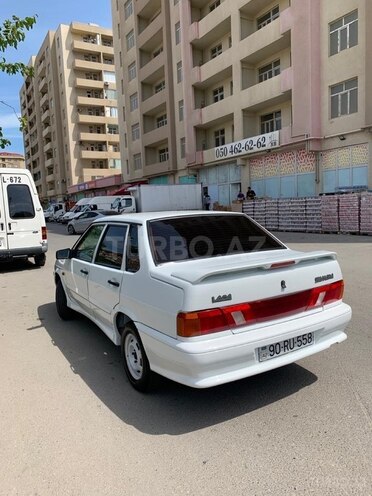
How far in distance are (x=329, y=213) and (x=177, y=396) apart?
1544 centimetres

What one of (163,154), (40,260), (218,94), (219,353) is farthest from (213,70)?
(219,353)

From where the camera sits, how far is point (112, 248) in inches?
169

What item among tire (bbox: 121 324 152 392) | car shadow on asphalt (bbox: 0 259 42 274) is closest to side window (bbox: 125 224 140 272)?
tire (bbox: 121 324 152 392)

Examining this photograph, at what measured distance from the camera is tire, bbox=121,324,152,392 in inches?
135

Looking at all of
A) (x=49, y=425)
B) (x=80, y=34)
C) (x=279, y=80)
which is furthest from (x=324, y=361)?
(x=80, y=34)

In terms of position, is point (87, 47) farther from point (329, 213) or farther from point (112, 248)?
point (112, 248)

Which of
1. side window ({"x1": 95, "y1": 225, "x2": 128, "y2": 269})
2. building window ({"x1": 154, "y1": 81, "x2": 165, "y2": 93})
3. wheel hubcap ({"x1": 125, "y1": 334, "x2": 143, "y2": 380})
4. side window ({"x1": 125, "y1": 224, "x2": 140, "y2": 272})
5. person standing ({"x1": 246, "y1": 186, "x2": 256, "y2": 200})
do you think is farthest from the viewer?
building window ({"x1": 154, "y1": 81, "x2": 165, "y2": 93})

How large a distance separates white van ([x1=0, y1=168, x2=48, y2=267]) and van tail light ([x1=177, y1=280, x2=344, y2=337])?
8695mm

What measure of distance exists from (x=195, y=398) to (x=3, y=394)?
176 cm

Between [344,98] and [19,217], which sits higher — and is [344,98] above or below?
above

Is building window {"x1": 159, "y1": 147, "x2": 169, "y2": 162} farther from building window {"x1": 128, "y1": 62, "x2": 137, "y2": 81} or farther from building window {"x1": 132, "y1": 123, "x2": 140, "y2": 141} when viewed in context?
building window {"x1": 128, "y1": 62, "x2": 137, "y2": 81}

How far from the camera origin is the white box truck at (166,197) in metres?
23.8

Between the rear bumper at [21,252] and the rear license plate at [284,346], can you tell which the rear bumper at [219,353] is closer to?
the rear license plate at [284,346]

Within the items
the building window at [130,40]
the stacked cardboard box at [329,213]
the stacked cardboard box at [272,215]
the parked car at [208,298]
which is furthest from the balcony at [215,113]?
the parked car at [208,298]
